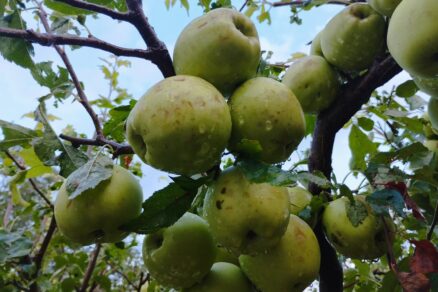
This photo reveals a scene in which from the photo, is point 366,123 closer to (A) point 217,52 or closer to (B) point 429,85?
(B) point 429,85

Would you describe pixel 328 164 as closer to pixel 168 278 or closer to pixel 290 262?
pixel 290 262

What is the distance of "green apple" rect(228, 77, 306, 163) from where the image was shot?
967 mm

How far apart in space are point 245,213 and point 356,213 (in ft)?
1.30

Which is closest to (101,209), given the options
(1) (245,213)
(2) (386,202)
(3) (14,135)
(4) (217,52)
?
(1) (245,213)

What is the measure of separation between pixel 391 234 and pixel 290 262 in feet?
1.14

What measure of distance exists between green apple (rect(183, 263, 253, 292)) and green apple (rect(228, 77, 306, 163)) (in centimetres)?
31

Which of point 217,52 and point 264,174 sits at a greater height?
point 217,52

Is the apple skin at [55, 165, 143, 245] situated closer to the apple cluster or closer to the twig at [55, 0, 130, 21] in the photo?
the apple cluster

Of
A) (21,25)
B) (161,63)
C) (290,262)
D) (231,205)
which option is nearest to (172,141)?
(231,205)

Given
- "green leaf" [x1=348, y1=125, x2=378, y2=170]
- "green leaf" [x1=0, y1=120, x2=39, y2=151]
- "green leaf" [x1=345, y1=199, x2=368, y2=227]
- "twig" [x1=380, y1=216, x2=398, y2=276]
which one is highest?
"green leaf" [x1=0, y1=120, x2=39, y2=151]

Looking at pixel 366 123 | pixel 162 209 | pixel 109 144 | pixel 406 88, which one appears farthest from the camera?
pixel 366 123

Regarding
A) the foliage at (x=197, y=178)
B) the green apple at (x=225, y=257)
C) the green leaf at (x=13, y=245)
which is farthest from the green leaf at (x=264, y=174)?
the green leaf at (x=13, y=245)

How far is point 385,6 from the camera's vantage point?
1.29 metres

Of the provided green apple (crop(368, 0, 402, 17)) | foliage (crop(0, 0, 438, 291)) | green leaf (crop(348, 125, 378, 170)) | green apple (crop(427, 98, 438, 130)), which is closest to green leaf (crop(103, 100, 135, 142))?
foliage (crop(0, 0, 438, 291))
